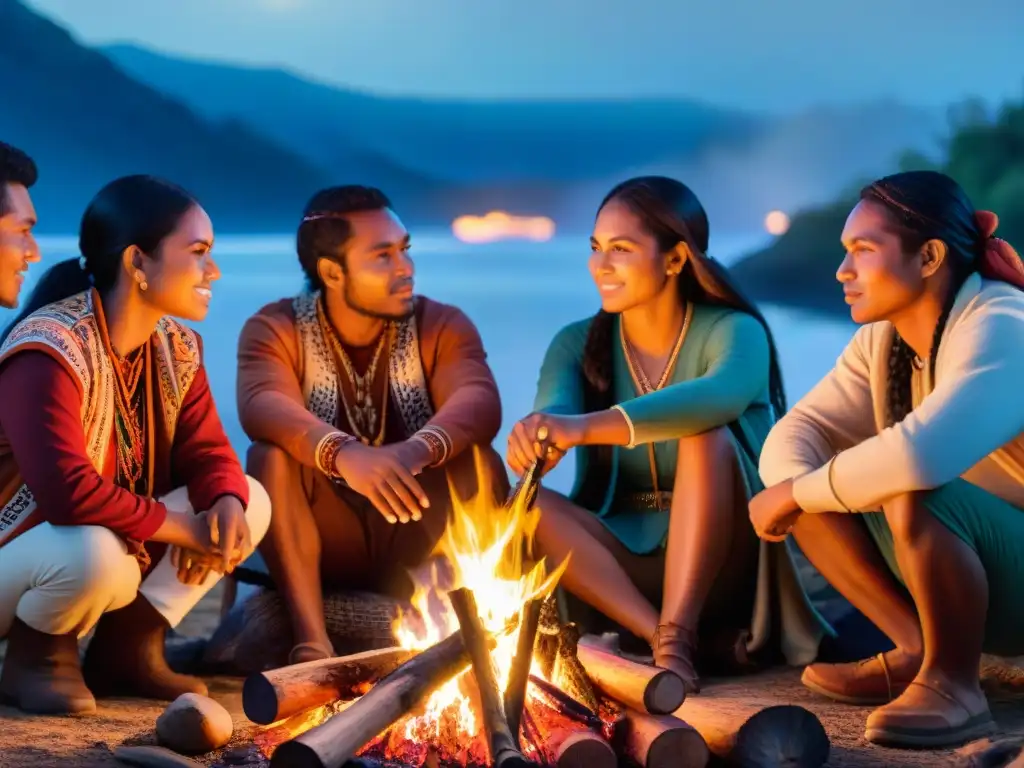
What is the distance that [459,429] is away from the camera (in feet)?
14.8

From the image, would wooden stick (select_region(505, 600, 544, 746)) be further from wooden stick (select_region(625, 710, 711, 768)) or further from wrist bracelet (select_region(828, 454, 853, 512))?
wrist bracelet (select_region(828, 454, 853, 512))

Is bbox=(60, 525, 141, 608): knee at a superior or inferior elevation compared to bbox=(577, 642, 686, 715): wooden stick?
superior

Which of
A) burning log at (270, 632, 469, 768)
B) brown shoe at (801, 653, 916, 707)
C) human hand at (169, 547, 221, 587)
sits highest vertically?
human hand at (169, 547, 221, 587)

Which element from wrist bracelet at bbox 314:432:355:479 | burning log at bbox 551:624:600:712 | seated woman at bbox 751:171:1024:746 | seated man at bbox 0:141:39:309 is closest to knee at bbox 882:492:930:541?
seated woman at bbox 751:171:1024:746

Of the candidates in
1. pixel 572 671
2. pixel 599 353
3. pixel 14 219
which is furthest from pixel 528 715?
pixel 14 219

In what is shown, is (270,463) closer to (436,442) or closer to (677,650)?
(436,442)

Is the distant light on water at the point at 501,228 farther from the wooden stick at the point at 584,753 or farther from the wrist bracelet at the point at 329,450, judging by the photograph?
the wooden stick at the point at 584,753

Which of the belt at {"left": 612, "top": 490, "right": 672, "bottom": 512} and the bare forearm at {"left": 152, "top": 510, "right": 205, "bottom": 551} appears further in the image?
the belt at {"left": 612, "top": 490, "right": 672, "bottom": 512}

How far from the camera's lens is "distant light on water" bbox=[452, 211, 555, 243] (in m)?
8.00

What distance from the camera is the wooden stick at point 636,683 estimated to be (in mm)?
3188

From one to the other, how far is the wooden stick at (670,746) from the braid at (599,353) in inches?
67.0

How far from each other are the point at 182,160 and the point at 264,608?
424cm

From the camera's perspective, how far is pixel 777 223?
8.16m

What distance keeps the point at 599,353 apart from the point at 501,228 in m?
3.55
